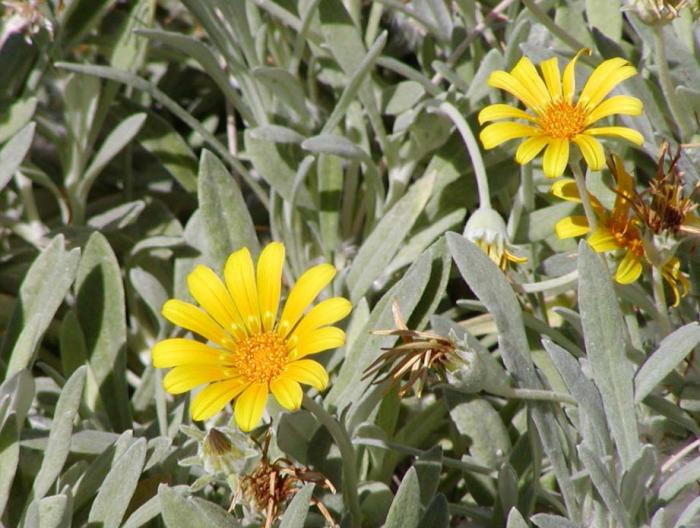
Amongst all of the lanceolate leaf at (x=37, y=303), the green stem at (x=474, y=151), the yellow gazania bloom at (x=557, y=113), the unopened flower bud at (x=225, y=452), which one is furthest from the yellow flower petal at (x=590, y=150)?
the lanceolate leaf at (x=37, y=303)

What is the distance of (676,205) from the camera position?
1.49 m

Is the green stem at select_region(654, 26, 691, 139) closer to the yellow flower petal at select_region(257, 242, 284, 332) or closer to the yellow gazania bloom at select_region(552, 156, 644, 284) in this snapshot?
the yellow gazania bloom at select_region(552, 156, 644, 284)

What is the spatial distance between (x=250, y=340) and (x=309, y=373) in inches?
6.7

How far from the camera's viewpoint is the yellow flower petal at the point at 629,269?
1524 mm

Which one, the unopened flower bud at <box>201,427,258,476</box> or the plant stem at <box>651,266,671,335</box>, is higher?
the plant stem at <box>651,266,671,335</box>

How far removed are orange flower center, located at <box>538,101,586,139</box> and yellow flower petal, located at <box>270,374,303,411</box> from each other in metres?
0.52

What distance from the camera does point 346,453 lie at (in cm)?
148

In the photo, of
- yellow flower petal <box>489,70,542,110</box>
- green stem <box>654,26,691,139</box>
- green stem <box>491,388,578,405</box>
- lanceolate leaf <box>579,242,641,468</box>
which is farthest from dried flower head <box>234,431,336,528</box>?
green stem <box>654,26,691,139</box>

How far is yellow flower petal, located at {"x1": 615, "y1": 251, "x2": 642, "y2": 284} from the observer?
5.00 feet

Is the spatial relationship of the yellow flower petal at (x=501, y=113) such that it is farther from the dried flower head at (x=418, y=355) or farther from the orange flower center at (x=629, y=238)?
the dried flower head at (x=418, y=355)

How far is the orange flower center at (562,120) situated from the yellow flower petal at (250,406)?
553mm

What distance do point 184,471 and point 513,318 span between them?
1.90 feet

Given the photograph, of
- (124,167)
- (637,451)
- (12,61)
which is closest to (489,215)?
(637,451)

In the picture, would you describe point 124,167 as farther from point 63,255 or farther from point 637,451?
point 637,451
